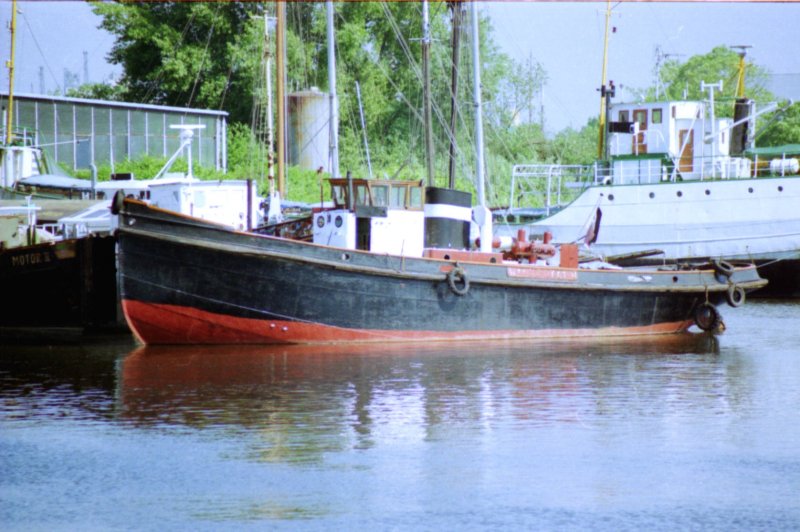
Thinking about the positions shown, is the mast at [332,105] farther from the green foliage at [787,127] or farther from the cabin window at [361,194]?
the green foliage at [787,127]

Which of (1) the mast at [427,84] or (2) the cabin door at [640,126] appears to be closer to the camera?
(1) the mast at [427,84]

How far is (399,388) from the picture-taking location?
62.1 feet

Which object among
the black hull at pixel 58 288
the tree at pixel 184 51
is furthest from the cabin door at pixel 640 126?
the tree at pixel 184 51

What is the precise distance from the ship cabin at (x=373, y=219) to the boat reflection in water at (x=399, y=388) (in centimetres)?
206

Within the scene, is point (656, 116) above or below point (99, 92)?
below

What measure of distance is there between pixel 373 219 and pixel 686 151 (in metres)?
17.3

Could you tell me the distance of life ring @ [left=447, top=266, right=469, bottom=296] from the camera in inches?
931

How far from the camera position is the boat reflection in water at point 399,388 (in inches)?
634

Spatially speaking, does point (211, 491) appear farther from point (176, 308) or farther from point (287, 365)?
point (176, 308)

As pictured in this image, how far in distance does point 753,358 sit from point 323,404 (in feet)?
32.5

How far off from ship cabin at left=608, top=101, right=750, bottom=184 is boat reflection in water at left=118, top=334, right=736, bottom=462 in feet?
43.2

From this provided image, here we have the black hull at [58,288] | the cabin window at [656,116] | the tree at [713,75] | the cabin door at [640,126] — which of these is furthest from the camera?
the tree at [713,75]

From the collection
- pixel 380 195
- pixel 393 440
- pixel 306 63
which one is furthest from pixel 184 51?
pixel 393 440

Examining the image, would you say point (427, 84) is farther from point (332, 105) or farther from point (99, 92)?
point (99, 92)
